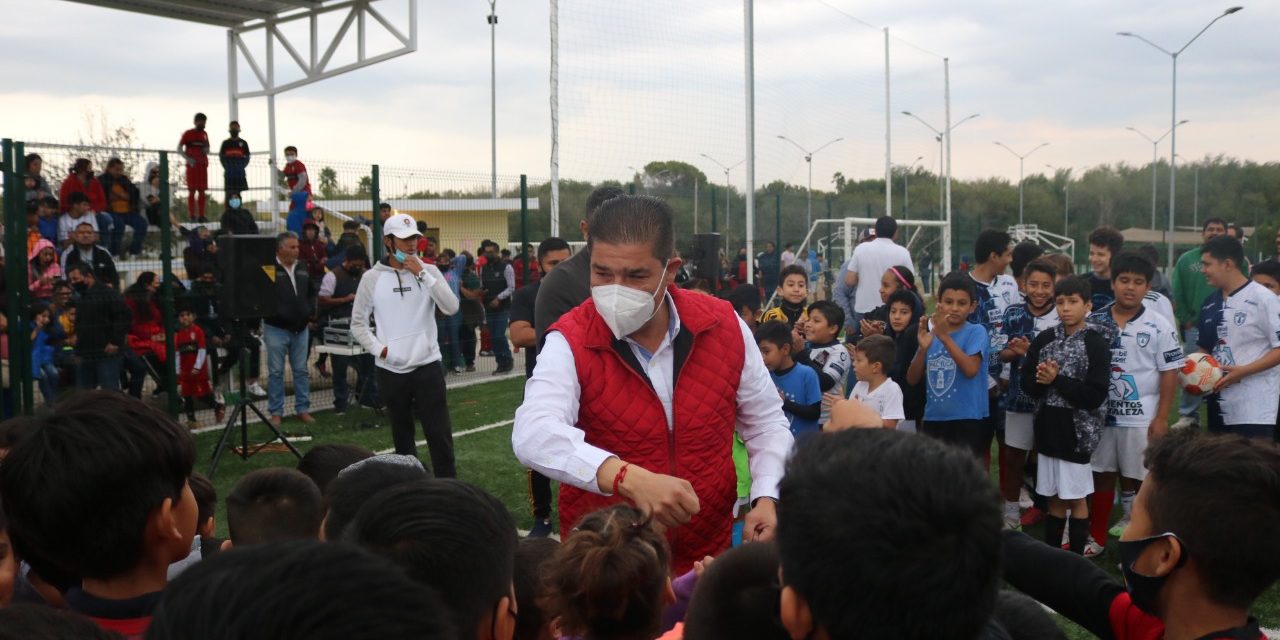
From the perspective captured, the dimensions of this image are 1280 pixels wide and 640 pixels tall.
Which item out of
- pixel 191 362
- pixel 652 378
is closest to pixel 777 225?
pixel 191 362

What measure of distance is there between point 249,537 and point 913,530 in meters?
2.37

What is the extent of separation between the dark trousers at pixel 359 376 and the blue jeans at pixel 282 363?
0.48 metres

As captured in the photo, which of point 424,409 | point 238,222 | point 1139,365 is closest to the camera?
point 1139,365

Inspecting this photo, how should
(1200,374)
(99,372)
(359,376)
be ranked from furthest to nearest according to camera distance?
(359,376), (99,372), (1200,374)

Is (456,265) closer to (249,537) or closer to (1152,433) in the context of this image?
(1152,433)

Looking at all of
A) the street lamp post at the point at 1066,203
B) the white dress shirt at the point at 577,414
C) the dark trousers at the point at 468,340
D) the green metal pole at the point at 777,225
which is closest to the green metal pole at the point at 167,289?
the dark trousers at the point at 468,340

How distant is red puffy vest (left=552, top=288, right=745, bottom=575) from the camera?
2865 millimetres

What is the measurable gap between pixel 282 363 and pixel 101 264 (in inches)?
79.8

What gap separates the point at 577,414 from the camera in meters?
2.87

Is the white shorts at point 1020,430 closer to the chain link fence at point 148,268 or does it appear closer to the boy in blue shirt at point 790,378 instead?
the boy in blue shirt at point 790,378

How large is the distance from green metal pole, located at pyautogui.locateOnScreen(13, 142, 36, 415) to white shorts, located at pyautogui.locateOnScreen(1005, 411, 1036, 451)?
8332 millimetres

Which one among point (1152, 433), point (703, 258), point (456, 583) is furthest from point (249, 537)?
point (703, 258)

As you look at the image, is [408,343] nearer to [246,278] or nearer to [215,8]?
[246,278]

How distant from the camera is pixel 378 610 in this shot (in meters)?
1.00
